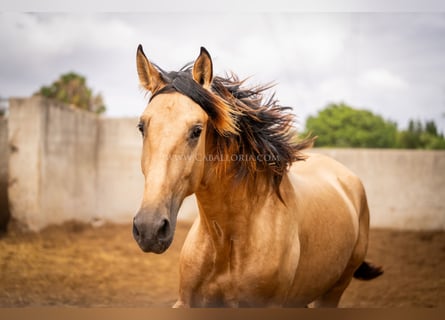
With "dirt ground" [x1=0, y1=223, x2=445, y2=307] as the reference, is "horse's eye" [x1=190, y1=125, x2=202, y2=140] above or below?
above

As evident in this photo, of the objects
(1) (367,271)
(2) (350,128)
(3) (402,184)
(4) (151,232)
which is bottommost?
(1) (367,271)

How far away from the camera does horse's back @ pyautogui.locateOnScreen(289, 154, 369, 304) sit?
7.74 ft

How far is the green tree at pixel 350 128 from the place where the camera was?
15.6 ft

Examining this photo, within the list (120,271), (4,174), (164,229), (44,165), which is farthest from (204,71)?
(4,174)

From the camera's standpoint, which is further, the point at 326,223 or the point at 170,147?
the point at 326,223

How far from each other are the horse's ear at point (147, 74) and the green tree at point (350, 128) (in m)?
2.59

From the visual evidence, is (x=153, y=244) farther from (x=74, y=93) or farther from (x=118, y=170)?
(x=118, y=170)

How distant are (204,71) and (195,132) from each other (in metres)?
0.29

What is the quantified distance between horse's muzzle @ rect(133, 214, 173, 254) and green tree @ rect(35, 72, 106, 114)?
138 inches

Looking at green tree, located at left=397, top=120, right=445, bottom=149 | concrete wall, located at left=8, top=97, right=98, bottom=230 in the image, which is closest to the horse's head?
green tree, located at left=397, top=120, right=445, bottom=149

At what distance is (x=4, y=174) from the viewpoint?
17.8ft

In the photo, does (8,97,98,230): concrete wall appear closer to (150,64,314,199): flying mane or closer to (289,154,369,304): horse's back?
(289,154,369,304): horse's back

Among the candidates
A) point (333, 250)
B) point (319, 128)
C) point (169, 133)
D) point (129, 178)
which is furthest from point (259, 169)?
point (129, 178)

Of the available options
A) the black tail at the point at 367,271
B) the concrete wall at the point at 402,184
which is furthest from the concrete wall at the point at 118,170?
the black tail at the point at 367,271
